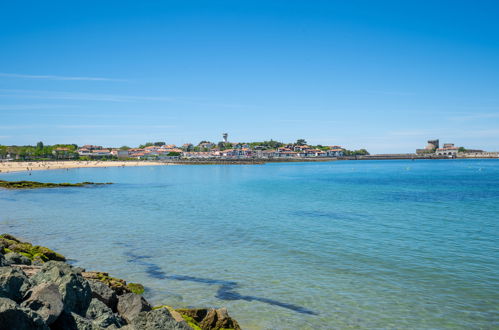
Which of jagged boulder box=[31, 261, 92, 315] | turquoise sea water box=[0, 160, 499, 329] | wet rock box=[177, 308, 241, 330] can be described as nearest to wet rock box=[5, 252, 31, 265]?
turquoise sea water box=[0, 160, 499, 329]

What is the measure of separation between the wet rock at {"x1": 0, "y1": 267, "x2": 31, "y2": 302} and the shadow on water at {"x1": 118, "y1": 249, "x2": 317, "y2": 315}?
5.49 meters

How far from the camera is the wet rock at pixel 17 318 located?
186 inches

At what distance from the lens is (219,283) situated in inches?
470

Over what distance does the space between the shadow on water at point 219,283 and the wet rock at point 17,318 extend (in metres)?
6.25

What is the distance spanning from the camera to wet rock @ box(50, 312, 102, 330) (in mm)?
5816

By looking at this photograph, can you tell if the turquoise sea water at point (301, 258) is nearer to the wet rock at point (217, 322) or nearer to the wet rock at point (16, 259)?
the wet rock at point (217, 322)

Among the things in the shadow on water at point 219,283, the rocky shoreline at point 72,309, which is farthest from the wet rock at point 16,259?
the shadow on water at point 219,283

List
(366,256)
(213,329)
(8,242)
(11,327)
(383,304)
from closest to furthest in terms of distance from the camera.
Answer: (11,327) < (213,329) < (383,304) < (8,242) < (366,256)

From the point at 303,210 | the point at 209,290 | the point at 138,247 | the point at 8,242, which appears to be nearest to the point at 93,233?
the point at 138,247

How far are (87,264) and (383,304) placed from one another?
10756 millimetres

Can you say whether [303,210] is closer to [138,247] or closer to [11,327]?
[138,247]

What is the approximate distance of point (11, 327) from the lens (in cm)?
477

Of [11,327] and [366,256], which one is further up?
[11,327]

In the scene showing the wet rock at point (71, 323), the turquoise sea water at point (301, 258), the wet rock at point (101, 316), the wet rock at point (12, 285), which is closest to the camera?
the wet rock at point (71, 323)
